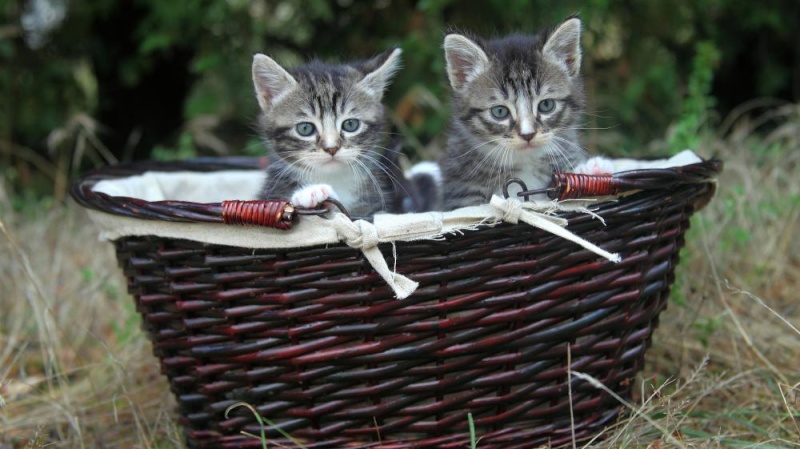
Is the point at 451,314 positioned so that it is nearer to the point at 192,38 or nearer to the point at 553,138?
the point at 553,138

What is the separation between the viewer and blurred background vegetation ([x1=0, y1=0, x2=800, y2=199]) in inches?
146

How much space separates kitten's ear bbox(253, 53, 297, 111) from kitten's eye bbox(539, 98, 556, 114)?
0.67m

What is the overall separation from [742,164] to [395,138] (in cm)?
170

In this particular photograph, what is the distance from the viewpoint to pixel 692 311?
2.35m

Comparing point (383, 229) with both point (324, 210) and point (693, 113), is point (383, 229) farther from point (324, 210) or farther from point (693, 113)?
point (693, 113)

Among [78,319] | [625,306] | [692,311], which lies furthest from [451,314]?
[78,319]

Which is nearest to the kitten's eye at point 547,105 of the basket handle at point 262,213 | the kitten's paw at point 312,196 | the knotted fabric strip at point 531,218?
the knotted fabric strip at point 531,218

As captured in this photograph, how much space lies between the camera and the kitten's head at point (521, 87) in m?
1.94

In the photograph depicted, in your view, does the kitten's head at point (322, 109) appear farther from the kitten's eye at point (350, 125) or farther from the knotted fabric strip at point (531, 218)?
the knotted fabric strip at point (531, 218)

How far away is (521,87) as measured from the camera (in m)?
1.96

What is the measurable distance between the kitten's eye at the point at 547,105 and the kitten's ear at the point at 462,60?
0.58ft

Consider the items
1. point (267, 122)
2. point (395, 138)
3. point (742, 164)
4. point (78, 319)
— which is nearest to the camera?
point (267, 122)

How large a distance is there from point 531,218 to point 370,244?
0.33 metres

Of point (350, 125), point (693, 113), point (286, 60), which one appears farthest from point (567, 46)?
point (286, 60)
